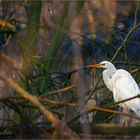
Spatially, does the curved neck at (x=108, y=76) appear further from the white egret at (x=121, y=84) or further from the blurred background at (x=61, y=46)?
the blurred background at (x=61, y=46)

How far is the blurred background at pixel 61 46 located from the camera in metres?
3.76

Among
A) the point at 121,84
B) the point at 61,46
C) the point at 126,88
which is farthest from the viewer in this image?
the point at 121,84

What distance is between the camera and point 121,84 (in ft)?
18.2

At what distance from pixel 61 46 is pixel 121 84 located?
1162 mm

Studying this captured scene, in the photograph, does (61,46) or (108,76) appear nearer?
(61,46)

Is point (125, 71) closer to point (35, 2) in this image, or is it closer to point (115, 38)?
point (115, 38)

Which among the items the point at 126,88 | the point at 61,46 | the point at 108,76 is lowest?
the point at 126,88

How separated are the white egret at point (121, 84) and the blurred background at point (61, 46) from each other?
93 millimetres

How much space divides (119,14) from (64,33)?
1489 millimetres

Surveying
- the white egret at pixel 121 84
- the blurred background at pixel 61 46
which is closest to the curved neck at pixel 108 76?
the white egret at pixel 121 84

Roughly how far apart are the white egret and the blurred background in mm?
93

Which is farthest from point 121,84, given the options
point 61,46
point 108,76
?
point 61,46

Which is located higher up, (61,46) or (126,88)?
(61,46)

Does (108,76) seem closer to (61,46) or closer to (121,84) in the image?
(121,84)
